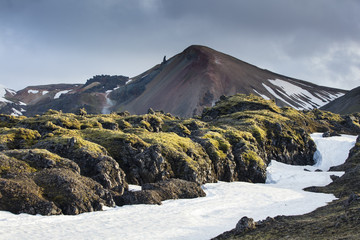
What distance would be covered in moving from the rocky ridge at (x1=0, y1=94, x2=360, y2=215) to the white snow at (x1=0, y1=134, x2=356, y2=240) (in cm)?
178

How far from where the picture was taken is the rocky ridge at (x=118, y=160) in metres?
26.9

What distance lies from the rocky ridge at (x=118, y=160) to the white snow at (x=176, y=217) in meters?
1.78

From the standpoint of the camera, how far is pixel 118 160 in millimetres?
40688

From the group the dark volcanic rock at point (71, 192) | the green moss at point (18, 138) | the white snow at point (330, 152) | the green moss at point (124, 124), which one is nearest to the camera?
the dark volcanic rock at point (71, 192)

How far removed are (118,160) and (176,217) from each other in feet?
51.6

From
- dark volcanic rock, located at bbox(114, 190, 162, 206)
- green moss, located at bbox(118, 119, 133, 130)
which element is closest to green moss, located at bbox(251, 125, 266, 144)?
green moss, located at bbox(118, 119, 133, 130)

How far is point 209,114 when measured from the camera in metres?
107

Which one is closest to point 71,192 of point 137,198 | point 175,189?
point 137,198

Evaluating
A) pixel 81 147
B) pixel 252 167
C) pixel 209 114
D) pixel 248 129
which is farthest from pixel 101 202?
pixel 209 114

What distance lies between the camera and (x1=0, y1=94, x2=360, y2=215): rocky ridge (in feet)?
88.3

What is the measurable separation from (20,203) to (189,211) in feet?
44.7

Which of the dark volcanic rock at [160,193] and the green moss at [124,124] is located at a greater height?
the green moss at [124,124]

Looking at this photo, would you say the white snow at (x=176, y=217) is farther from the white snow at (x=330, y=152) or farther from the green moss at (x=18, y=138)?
the white snow at (x=330, y=152)

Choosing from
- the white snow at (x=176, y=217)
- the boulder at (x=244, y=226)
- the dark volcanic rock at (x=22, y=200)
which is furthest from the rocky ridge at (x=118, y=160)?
the boulder at (x=244, y=226)
